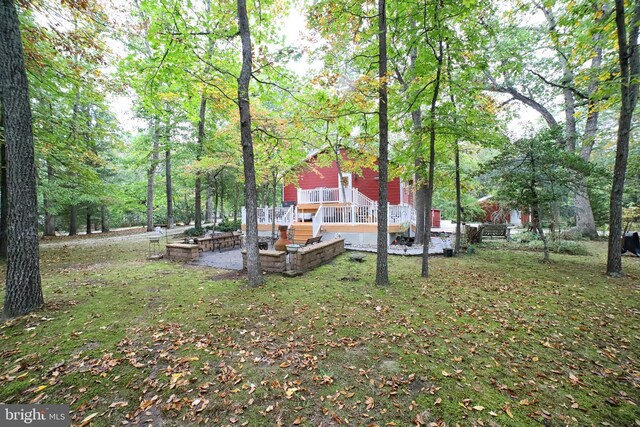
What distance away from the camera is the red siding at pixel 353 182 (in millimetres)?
15595

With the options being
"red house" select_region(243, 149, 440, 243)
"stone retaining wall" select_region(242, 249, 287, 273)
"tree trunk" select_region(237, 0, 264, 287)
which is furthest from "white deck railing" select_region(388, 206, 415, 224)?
"tree trunk" select_region(237, 0, 264, 287)

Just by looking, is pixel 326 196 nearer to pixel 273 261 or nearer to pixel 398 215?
pixel 398 215

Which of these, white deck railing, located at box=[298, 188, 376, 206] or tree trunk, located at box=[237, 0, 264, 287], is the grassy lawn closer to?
tree trunk, located at box=[237, 0, 264, 287]

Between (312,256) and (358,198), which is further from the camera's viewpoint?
(358,198)

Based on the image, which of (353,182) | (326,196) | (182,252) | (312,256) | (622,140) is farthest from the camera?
(353,182)

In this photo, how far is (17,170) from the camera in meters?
3.78

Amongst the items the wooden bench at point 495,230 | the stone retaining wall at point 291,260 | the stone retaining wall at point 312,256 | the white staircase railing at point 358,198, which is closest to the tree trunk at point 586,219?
the wooden bench at point 495,230

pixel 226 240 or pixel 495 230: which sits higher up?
pixel 495 230

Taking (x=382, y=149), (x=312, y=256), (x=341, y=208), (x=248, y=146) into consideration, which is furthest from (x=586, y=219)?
(x=248, y=146)

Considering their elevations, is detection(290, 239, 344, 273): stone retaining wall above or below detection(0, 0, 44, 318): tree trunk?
below

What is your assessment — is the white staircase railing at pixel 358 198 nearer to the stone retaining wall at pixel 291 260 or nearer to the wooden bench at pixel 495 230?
the wooden bench at pixel 495 230

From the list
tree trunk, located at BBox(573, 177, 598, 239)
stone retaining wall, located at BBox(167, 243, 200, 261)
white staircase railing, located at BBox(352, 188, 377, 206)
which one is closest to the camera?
stone retaining wall, located at BBox(167, 243, 200, 261)

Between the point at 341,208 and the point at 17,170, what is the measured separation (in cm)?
992

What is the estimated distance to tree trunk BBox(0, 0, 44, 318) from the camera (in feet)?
12.2
